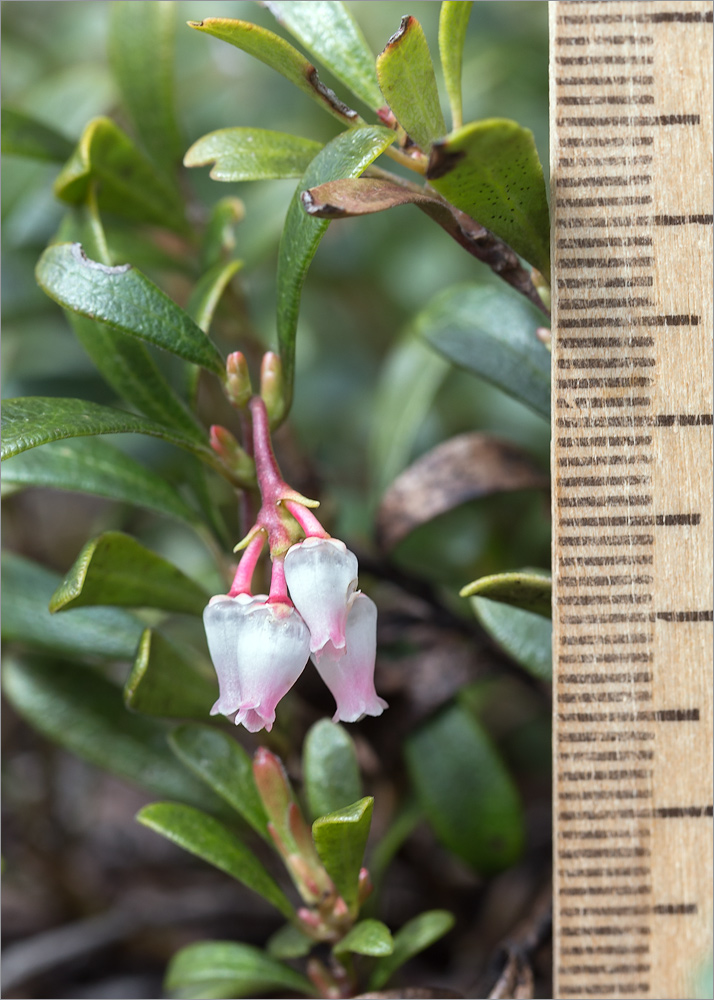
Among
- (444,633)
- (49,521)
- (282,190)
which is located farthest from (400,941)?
(49,521)

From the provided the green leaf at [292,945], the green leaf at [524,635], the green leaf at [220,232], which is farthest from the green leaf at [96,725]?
the green leaf at [220,232]

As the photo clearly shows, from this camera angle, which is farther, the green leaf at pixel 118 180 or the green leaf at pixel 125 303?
the green leaf at pixel 118 180

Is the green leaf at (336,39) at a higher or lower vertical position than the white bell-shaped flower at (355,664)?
higher

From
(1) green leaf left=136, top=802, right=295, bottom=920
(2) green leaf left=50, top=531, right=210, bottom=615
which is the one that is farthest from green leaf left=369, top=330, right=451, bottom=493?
(1) green leaf left=136, top=802, right=295, bottom=920

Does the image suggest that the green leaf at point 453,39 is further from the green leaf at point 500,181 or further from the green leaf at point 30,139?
the green leaf at point 30,139

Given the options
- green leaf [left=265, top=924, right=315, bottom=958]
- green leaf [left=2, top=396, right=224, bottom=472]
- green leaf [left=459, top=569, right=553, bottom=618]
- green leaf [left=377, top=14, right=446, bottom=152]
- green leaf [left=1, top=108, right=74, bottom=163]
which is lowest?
green leaf [left=265, top=924, right=315, bottom=958]

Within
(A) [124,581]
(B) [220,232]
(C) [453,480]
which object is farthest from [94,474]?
(C) [453,480]

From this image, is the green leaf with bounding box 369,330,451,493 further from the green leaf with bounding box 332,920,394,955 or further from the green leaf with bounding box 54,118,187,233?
the green leaf with bounding box 332,920,394,955

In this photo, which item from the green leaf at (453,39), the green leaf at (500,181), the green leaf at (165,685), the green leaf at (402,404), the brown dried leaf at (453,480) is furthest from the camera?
the green leaf at (402,404)
